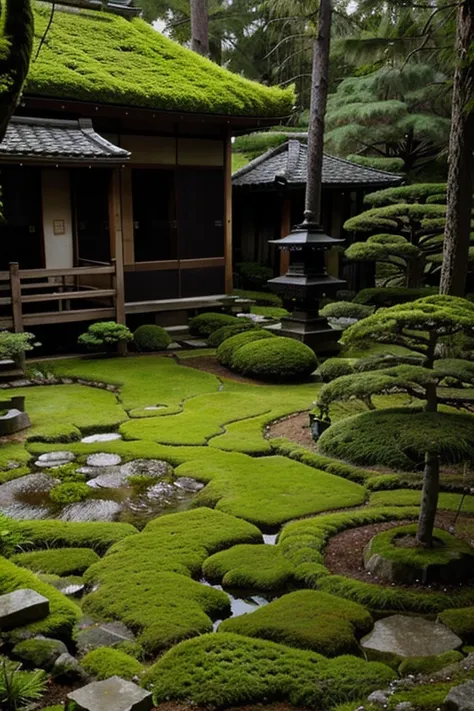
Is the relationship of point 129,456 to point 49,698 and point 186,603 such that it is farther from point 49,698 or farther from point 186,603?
point 49,698

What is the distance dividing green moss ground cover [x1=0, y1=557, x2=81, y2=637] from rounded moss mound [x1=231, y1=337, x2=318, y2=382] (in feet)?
22.3

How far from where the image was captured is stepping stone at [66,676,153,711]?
3207 mm

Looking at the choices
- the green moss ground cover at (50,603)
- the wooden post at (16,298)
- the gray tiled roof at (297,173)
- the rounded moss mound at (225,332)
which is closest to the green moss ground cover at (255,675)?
the green moss ground cover at (50,603)

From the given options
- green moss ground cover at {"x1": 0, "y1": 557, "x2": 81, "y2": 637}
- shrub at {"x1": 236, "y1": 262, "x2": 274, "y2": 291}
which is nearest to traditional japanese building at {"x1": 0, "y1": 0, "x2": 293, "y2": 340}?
shrub at {"x1": 236, "y1": 262, "x2": 274, "y2": 291}

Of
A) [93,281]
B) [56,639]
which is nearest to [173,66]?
[93,281]

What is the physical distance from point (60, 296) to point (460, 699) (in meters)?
10.0

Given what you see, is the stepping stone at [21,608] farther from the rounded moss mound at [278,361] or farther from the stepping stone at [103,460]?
the rounded moss mound at [278,361]

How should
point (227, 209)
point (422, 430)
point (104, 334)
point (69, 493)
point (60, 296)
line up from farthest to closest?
point (227, 209) → point (104, 334) → point (60, 296) → point (69, 493) → point (422, 430)

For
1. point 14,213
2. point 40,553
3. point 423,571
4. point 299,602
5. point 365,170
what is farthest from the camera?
point 365,170

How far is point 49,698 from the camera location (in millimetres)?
3496

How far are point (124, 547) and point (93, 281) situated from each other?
973 centimetres

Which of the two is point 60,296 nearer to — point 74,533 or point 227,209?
point 227,209

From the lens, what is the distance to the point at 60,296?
1180 cm

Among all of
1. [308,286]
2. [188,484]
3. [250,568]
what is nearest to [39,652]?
[250,568]
